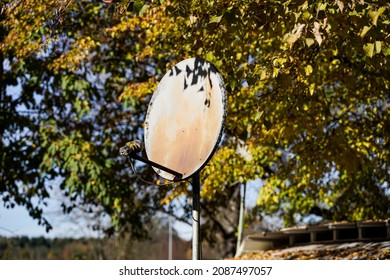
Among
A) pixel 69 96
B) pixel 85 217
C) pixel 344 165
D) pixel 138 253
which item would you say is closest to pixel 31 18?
pixel 69 96

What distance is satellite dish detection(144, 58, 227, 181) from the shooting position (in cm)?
737

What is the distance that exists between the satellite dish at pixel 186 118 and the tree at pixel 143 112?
1.99 meters

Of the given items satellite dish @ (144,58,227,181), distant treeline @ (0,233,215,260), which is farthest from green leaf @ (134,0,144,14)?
distant treeline @ (0,233,215,260)

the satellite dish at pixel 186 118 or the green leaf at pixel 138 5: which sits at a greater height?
the green leaf at pixel 138 5

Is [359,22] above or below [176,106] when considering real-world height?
above

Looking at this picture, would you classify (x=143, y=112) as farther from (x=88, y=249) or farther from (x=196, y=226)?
(x=88, y=249)

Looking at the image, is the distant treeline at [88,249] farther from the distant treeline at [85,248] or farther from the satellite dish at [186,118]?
the satellite dish at [186,118]

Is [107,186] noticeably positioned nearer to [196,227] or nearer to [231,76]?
[231,76]

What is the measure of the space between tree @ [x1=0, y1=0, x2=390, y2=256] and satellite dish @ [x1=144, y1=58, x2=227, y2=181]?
1.99 meters

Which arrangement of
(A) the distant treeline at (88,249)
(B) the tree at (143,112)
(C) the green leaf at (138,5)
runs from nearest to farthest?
1. (C) the green leaf at (138,5)
2. (B) the tree at (143,112)
3. (A) the distant treeline at (88,249)

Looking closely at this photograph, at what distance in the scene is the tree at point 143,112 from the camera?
1282cm

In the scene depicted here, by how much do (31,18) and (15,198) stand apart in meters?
7.65

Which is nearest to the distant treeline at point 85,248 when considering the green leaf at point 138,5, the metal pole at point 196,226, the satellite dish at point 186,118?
the satellite dish at point 186,118

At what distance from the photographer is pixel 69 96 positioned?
61.5 ft
